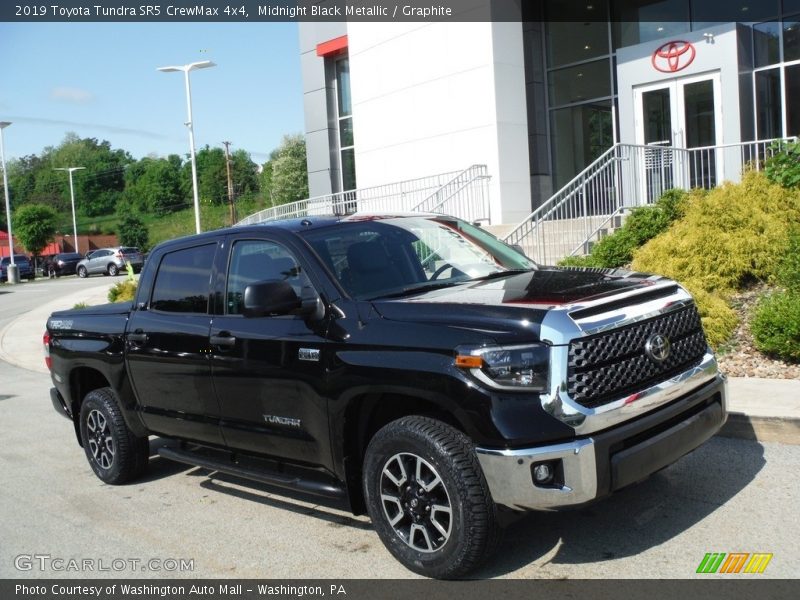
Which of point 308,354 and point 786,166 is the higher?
point 786,166

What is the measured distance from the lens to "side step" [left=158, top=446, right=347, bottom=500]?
4660mm

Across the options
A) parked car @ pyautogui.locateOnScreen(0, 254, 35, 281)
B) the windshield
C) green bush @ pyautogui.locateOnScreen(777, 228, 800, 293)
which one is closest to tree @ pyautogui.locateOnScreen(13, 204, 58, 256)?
parked car @ pyautogui.locateOnScreen(0, 254, 35, 281)

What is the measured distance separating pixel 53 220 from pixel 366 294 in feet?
225

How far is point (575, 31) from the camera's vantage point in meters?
20.6

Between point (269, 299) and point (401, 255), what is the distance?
1.02m

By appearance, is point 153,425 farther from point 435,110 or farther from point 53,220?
point 53,220

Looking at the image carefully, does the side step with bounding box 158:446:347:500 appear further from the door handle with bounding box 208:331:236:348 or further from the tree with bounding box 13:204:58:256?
the tree with bounding box 13:204:58:256

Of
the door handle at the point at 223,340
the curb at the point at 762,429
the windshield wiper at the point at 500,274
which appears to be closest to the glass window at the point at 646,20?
the curb at the point at 762,429

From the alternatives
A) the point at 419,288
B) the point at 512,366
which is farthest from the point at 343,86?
the point at 512,366

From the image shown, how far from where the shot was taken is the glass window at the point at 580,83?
66.6 feet

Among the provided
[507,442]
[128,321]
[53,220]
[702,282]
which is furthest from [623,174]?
[53,220]

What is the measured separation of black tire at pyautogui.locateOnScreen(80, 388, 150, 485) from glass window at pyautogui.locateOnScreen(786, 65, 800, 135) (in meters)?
15.1

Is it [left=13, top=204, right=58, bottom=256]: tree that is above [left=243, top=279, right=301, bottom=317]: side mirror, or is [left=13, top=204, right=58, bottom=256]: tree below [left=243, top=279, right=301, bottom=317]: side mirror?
above

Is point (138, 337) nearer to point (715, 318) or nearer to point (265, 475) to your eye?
point (265, 475)
